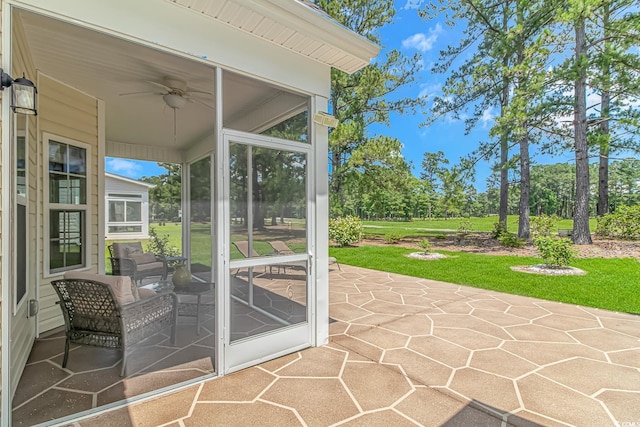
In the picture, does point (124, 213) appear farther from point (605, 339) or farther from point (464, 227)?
point (464, 227)

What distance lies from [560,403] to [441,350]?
105 centimetres

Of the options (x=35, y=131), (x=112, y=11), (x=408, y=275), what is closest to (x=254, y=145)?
(x=112, y=11)

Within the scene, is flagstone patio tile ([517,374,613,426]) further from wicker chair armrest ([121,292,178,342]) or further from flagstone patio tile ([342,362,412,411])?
wicker chair armrest ([121,292,178,342])

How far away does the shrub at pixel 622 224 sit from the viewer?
36.3 feet

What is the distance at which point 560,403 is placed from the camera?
7.61 feet

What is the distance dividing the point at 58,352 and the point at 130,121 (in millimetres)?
4094

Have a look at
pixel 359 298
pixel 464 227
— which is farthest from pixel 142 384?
pixel 464 227

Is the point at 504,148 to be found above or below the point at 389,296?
above

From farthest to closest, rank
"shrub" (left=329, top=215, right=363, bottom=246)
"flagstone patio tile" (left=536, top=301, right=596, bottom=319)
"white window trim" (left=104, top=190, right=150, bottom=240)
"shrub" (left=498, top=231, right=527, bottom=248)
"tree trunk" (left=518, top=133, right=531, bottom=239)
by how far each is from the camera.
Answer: "tree trunk" (left=518, top=133, right=531, bottom=239)
"shrub" (left=329, top=215, right=363, bottom=246)
"shrub" (left=498, top=231, right=527, bottom=248)
"white window trim" (left=104, top=190, right=150, bottom=240)
"flagstone patio tile" (left=536, top=301, right=596, bottom=319)

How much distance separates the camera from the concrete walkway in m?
2.16

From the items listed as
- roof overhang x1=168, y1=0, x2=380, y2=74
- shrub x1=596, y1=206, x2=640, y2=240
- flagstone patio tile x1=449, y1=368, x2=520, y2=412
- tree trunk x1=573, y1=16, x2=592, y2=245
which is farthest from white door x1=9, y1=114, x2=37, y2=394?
shrub x1=596, y1=206, x2=640, y2=240

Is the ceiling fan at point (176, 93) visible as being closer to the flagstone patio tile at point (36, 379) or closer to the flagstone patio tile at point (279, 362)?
the flagstone patio tile at point (36, 379)

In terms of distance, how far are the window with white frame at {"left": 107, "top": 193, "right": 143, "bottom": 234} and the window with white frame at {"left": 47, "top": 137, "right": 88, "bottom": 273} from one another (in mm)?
3997

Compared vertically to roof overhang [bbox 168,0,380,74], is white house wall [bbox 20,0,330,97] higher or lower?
lower
